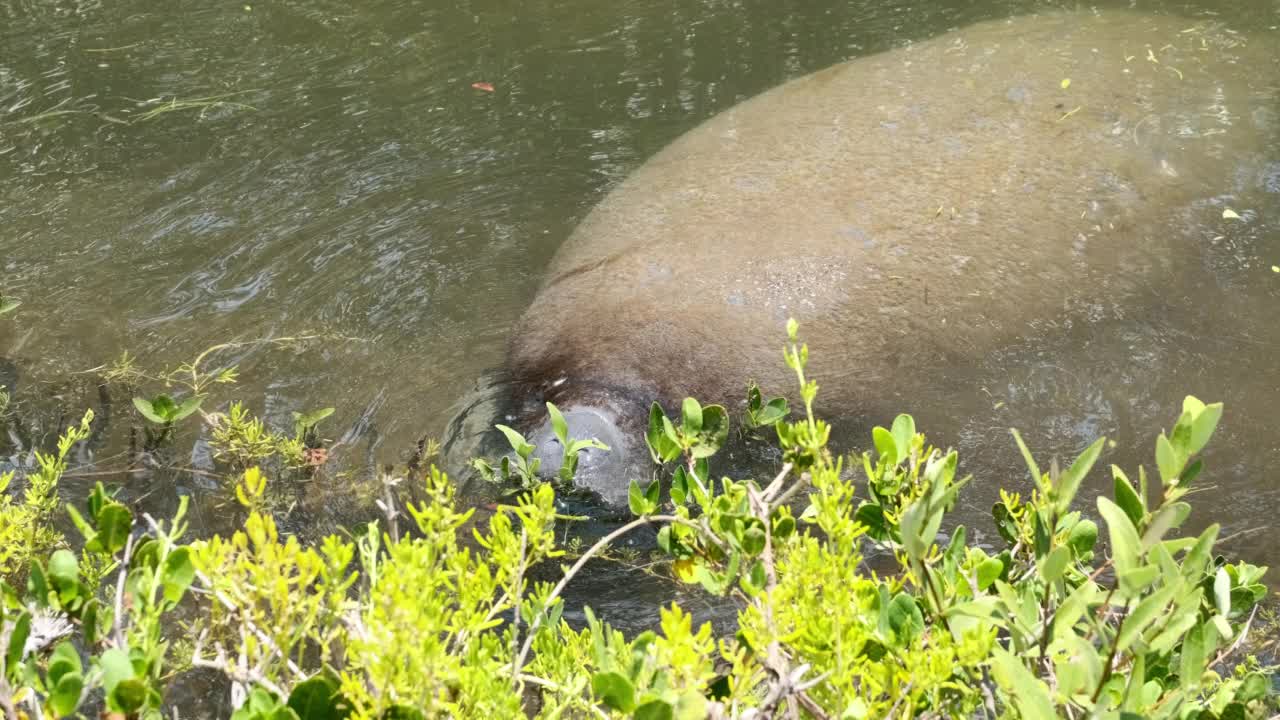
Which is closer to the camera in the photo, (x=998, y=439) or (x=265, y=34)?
(x=998, y=439)

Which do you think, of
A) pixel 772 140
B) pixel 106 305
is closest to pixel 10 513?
pixel 106 305

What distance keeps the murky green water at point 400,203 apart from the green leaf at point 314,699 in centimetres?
209

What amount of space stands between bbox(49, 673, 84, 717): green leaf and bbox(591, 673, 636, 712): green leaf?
591 millimetres

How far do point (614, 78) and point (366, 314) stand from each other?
2.71 meters

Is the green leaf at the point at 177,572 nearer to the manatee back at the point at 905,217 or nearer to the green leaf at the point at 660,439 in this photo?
the green leaf at the point at 660,439

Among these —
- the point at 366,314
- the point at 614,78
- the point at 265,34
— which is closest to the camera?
the point at 366,314

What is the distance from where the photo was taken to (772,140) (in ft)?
15.5

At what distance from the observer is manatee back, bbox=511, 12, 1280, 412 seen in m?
3.66

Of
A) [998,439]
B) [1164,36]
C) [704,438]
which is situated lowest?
[998,439]

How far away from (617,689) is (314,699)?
37cm

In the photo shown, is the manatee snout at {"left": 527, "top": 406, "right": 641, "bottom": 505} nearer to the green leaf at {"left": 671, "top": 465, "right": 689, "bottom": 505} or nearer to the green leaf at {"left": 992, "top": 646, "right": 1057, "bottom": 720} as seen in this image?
the green leaf at {"left": 671, "top": 465, "right": 689, "bottom": 505}

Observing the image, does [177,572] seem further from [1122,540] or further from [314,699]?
[1122,540]

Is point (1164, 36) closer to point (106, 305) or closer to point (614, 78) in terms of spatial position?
point (614, 78)

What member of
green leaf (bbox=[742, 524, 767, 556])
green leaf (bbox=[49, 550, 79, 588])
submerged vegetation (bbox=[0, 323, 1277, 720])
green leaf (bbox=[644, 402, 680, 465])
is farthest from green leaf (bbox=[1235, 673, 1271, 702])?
green leaf (bbox=[49, 550, 79, 588])
